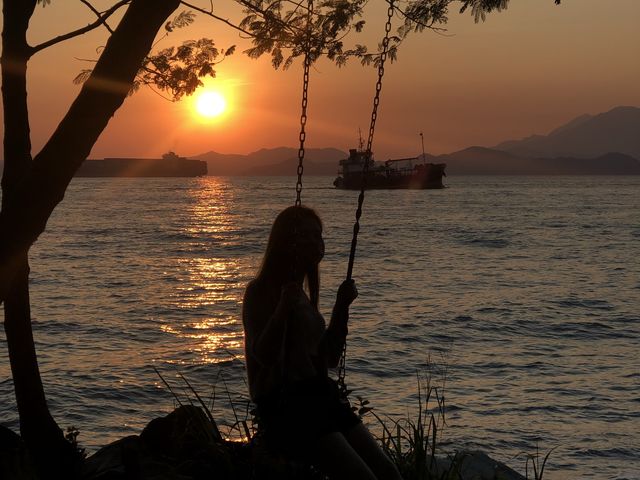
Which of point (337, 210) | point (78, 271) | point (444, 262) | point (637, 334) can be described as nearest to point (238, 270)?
point (78, 271)

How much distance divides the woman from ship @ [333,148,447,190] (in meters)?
119

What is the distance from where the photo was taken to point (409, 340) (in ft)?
63.0

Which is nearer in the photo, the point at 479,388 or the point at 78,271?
the point at 479,388

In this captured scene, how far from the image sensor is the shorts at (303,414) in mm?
4020

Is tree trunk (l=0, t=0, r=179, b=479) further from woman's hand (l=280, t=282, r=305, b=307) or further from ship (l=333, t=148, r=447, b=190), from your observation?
ship (l=333, t=148, r=447, b=190)

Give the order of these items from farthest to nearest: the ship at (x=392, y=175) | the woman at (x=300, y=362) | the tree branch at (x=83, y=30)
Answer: the ship at (x=392, y=175)
the tree branch at (x=83, y=30)
the woman at (x=300, y=362)

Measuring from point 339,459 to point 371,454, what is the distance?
0.25 m

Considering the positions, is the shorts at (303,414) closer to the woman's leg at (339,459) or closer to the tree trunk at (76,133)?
the woman's leg at (339,459)

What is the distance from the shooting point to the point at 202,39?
7.98m

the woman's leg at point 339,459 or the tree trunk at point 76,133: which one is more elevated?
the tree trunk at point 76,133

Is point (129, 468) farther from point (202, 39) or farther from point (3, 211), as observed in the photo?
point (202, 39)

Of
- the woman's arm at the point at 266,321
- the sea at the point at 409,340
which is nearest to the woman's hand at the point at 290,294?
the woman's arm at the point at 266,321

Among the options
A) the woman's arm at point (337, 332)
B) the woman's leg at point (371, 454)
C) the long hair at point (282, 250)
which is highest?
the long hair at point (282, 250)

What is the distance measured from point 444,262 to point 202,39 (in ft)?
110
